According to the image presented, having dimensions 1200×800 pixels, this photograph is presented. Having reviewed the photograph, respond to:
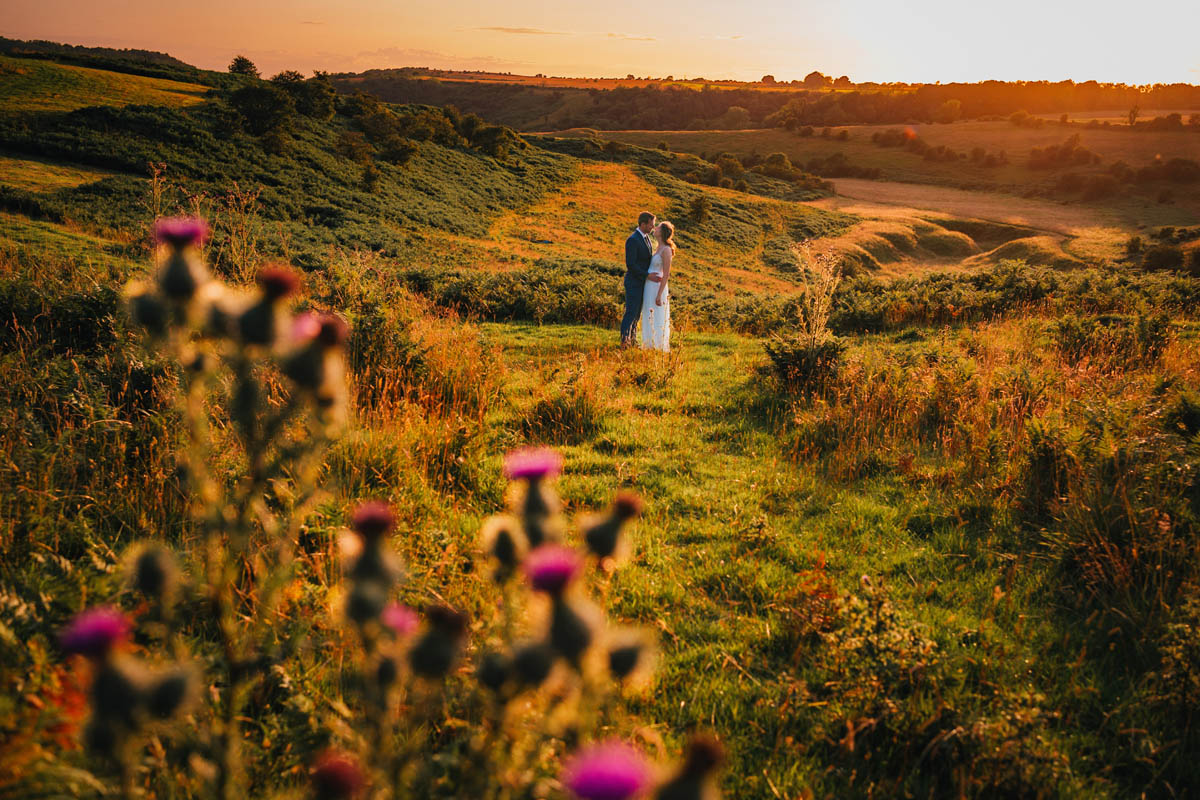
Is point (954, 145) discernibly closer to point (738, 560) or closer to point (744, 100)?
point (744, 100)

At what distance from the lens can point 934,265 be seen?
4888 cm

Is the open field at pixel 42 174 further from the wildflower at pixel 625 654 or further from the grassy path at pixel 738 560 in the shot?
the wildflower at pixel 625 654

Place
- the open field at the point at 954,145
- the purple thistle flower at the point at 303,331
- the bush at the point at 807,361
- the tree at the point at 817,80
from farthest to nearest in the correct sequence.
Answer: the tree at the point at 817,80 → the open field at the point at 954,145 → the bush at the point at 807,361 → the purple thistle flower at the point at 303,331

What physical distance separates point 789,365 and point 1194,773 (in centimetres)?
595

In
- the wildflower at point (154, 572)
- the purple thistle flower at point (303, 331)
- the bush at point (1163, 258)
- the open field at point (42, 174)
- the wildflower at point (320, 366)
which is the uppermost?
the open field at point (42, 174)

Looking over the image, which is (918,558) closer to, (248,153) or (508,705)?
(508,705)

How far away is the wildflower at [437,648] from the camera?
1.21m

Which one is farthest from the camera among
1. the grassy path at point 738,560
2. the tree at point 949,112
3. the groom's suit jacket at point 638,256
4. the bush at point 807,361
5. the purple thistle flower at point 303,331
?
the tree at point 949,112

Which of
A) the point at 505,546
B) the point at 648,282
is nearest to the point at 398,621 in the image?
the point at 505,546

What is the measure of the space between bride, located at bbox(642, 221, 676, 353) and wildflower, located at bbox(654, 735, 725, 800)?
9908 mm

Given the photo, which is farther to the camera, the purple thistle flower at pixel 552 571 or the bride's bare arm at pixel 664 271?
the bride's bare arm at pixel 664 271

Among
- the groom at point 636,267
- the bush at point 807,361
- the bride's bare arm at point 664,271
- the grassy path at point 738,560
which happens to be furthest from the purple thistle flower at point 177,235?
the bride's bare arm at point 664,271

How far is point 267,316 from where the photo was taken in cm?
136

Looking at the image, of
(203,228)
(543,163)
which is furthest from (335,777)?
(543,163)
